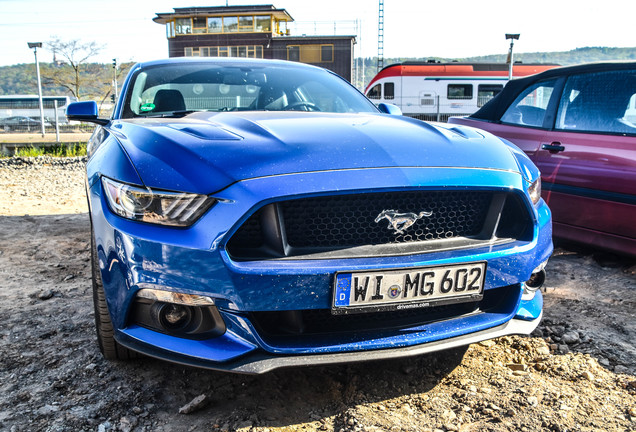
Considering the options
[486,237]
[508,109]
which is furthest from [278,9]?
[486,237]

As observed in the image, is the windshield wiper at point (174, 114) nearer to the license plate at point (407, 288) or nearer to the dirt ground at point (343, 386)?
the dirt ground at point (343, 386)

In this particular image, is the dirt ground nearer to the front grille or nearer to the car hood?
the front grille

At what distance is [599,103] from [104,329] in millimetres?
3527

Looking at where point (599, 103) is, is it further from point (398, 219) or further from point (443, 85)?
point (443, 85)

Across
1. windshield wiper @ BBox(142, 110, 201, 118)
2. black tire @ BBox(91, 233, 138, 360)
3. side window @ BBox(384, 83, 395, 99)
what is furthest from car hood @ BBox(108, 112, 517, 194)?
side window @ BBox(384, 83, 395, 99)

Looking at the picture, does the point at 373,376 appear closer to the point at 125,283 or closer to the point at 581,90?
the point at 125,283

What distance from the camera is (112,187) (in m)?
1.97

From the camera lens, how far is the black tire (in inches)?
82.6

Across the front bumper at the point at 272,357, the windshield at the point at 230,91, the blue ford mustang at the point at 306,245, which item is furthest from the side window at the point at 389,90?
the front bumper at the point at 272,357

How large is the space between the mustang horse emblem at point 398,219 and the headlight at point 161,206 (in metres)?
0.59

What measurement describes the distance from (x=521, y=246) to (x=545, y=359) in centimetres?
67

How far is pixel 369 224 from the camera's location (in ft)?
6.26

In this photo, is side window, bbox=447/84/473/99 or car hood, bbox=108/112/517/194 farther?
side window, bbox=447/84/473/99

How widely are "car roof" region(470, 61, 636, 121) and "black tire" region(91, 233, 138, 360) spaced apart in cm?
353
